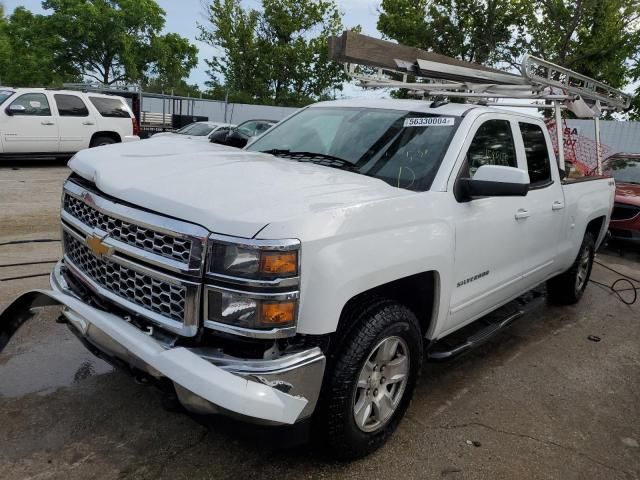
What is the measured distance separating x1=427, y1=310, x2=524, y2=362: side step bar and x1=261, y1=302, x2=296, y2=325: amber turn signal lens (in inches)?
53.5

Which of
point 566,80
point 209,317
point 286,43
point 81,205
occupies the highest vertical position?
point 286,43

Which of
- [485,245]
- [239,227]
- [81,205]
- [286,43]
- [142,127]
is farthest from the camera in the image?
[286,43]

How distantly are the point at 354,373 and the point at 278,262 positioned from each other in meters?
0.71

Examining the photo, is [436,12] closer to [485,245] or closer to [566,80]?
[566,80]

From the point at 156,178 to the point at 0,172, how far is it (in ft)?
37.1

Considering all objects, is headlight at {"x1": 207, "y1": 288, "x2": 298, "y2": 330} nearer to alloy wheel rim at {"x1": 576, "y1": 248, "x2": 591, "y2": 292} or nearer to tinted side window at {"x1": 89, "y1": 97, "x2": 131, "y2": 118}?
alloy wheel rim at {"x1": 576, "y1": 248, "x2": 591, "y2": 292}

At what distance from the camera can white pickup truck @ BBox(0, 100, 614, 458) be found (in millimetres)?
2131

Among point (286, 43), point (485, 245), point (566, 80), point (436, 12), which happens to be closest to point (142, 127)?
point (436, 12)

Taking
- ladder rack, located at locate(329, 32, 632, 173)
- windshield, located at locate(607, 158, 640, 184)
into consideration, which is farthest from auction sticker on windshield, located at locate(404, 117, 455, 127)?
windshield, located at locate(607, 158, 640, 184)

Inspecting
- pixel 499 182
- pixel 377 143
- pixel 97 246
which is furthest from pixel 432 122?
pixel 97 246

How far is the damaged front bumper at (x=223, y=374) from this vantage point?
2.02 metres

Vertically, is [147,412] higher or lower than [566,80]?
lower

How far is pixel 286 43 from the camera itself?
3844cm

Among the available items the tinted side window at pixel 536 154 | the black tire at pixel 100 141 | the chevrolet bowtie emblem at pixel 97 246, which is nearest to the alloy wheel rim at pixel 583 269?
the tinted side window at pixel 536 154
